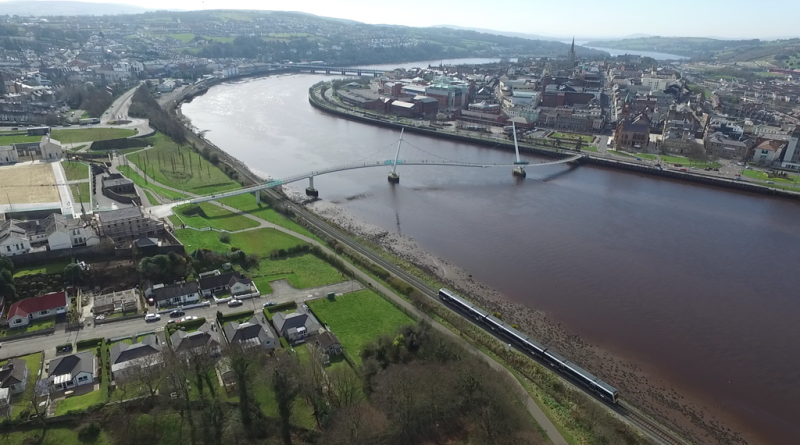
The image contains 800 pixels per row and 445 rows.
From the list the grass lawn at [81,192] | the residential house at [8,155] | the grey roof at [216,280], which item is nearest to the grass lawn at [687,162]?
the grey roof at [216,280]

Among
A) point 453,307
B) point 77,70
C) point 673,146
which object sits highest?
point 77,70

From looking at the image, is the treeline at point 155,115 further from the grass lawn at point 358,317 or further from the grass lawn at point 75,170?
the grass lawn at point 358,317

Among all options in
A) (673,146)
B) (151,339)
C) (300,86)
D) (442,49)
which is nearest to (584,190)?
(673,146)

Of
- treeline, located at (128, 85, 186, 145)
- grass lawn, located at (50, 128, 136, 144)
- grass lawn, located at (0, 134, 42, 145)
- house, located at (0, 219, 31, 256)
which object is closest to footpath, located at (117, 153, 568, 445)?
house, located at (0, 219, 31, 256)

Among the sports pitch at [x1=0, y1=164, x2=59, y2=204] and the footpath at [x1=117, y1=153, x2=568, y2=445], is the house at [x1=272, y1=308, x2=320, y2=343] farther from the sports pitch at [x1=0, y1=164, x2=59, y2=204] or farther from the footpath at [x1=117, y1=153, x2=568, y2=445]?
the sports pitch at [x1=0, y1=164, x2=59, y2=204]

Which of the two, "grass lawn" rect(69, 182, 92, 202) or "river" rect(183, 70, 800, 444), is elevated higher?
"grass lawn" rect(69, 182, 92, 202)

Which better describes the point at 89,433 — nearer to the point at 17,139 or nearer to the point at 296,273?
the point at 296,273

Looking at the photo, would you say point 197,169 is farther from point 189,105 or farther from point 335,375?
point 189,105
